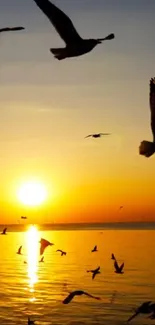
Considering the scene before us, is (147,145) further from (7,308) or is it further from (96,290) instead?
(96,290)

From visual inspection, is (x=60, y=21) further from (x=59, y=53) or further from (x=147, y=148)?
(x=147, y=148)

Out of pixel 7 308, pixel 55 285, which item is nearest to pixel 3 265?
pixel 55 285

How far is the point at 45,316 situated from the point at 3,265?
39.7 metres

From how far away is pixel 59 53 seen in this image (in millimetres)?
11555

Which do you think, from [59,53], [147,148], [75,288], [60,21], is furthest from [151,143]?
[75,288]

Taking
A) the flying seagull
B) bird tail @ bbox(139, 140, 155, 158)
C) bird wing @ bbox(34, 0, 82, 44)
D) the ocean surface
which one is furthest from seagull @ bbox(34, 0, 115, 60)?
the ocean surface

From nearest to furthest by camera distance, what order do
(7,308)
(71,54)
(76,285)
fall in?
(71,54), (7,308), (76,285)

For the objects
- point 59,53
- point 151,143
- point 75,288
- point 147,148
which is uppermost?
point 59,53

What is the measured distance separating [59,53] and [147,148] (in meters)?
2.55

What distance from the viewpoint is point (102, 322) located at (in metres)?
31.0

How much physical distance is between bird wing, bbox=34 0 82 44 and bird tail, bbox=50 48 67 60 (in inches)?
9.1

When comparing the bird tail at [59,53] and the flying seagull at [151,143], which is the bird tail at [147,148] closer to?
the flying seagull at [151,143]

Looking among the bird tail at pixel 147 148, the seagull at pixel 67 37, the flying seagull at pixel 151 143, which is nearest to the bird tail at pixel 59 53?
the seagull at pixel 67 37

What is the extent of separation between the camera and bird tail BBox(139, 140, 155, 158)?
11.1m
